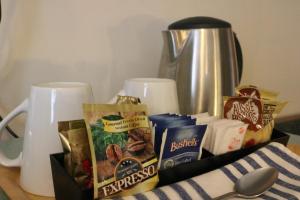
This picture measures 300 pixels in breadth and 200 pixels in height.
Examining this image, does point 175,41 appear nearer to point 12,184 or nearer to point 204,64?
point 204,64

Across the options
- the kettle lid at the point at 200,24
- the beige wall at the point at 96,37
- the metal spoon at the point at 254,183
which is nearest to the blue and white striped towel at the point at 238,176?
the metal spoon at the point at 254,183

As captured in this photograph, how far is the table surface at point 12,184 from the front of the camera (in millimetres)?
Answer: 427

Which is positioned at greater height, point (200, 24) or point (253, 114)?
point (200, 24)

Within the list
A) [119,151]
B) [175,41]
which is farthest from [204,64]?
[119,151]

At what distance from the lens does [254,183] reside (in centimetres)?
41

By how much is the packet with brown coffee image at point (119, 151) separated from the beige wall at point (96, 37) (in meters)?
0.32

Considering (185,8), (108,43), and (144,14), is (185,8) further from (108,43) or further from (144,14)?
(108,43)

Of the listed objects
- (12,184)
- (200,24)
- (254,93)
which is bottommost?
(12,184)

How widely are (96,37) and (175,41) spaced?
17 centimetres

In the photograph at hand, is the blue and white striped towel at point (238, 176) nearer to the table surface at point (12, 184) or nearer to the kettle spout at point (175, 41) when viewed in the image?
the table surface at point (12, 184)

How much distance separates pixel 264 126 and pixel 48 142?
0.99 feet

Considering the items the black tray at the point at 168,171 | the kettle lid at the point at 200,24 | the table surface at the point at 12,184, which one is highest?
the kettle lid at the point at 200,24

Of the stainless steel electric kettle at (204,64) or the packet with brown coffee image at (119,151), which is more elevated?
the stainless steel electric kettle at (204,64)

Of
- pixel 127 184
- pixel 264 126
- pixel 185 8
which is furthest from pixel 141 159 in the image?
pixel 185 8
